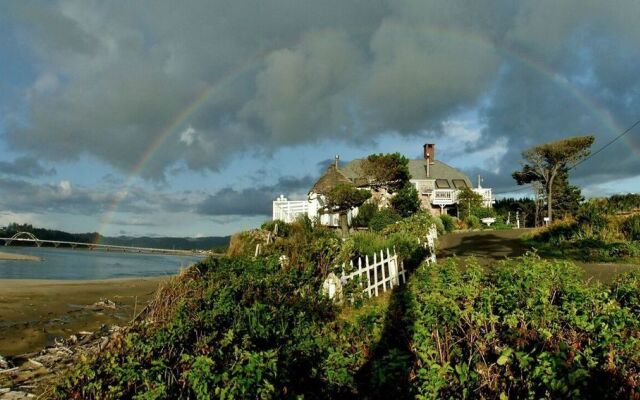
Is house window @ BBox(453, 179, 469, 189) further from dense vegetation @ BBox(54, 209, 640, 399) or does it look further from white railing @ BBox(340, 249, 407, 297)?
dense vegetation @ BBox(54, 209, 640, 399)

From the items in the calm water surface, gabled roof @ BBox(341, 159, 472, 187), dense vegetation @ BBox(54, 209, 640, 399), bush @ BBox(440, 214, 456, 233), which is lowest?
the calm water surface

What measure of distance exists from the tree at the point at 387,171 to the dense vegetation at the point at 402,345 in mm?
28310

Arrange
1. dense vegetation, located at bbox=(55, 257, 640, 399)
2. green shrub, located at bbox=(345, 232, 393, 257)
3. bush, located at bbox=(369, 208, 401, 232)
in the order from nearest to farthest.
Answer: dense vegetation, located at bbox=(55, 257, 640, 399)
green shrub, located at bbox=(345, 232, 393, 257)
bush, located at bbox=(369, 208, 401, 232)

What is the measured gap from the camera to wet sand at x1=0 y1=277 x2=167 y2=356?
926 cm

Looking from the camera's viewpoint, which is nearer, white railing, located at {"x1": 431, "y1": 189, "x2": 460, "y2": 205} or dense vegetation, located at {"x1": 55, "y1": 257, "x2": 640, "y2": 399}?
dense vegetation, located at {"x1": 55, "y1": 257, "x2": 640, "y2": 399}

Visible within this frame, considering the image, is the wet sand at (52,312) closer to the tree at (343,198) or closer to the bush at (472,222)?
the tree at (343,198)

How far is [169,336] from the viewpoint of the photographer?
5480 millimetres

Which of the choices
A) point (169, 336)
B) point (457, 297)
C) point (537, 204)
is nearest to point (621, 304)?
point (457, 297)

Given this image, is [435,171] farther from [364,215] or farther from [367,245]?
[367,245]

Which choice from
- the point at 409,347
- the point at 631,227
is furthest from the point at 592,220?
the point at 409,347

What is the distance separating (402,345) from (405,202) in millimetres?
28030

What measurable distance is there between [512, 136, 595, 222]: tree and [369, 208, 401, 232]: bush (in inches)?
782

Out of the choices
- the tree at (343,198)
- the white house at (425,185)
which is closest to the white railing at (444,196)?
the white house at (425,185)

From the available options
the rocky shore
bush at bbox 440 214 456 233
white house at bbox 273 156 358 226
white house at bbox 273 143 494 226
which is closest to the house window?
white house at bbox 273 143 494 226
